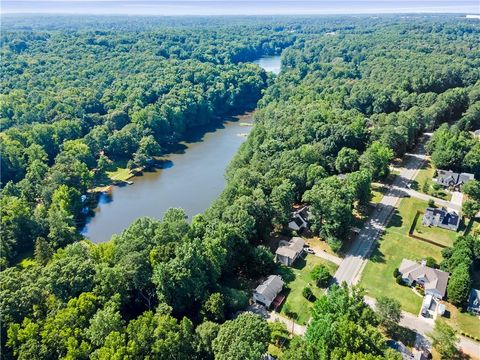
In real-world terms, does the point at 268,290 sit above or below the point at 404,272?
above

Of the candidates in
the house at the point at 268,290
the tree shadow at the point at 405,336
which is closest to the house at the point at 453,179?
the tree shadow at the point at 405,336

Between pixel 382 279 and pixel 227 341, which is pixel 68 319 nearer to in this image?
pixel 227 341

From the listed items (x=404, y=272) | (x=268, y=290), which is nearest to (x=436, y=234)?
(x=404, y=272)

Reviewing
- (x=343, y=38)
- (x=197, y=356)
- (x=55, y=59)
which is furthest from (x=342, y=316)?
(x=343, y=38)

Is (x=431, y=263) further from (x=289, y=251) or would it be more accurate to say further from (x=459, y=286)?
(x=289, y=251)

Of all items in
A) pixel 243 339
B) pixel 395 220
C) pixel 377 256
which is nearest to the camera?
pixel 243 339

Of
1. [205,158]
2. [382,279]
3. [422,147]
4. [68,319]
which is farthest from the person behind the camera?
[205,158]

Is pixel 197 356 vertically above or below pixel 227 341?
below

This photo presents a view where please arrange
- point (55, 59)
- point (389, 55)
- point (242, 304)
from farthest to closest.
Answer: point (389, 55) < point (55, 59) < point (242, 304)
